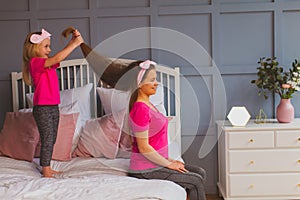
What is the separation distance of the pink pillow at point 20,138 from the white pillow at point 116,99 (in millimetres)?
577

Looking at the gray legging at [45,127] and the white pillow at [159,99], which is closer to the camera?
the gray legging at [45,127]

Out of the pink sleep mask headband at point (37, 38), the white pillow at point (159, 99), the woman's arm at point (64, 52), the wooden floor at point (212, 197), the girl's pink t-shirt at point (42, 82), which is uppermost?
the pink sleep mask headband at point (37, 38)

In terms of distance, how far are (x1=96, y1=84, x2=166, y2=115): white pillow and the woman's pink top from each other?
0.74 metres

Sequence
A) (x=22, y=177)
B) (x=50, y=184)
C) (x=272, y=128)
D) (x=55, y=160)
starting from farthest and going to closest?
(x=272, y=128), (x=55, y=160), (x=22, y=177), (x=50, y=184)

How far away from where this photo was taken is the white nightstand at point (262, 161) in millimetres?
3328

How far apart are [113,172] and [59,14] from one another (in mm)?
1630

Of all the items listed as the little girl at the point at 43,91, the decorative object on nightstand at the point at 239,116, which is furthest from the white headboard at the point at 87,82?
the little girl at the point at 43,91

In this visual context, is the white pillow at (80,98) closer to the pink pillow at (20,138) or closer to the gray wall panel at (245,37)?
the pink pillow at (20,138)

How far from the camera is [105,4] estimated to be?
3.74 m

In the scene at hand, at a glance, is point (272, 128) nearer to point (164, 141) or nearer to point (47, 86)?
point (164, 141)

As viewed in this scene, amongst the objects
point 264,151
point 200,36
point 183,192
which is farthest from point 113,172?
point 200,36

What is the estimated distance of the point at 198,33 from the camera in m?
3.73

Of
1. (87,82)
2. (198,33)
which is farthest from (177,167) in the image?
(198,33)

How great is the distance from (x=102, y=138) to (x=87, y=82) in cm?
70
